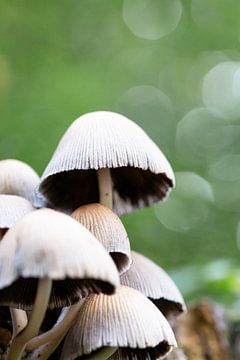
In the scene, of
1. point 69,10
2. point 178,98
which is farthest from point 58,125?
point 178,98

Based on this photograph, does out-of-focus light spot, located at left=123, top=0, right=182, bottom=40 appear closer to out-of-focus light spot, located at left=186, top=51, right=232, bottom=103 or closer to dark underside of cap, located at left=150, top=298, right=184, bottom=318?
out-of-focus light spot, located at left=186, top=51, right=232, bottom=103

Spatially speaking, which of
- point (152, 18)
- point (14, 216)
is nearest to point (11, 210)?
point (14, 216)

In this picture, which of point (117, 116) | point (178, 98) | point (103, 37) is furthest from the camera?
point (178, 98)

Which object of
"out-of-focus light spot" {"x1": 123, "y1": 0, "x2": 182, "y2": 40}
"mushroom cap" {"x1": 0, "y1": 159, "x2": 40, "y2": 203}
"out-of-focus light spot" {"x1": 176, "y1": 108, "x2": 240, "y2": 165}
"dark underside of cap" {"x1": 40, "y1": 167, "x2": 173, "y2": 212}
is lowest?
"out-of-focus light spot" {"x1": 176, "y1": 108, "x2": 240, "y2": 165}

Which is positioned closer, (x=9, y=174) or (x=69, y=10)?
(x=9, y=174)

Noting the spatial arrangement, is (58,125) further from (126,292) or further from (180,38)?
(126,292)

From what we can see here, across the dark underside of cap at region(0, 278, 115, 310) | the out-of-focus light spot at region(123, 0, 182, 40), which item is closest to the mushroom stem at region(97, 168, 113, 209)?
the dark underside of cap at region(0, 278, 115, 310)

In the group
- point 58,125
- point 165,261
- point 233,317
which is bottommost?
point 165,261
